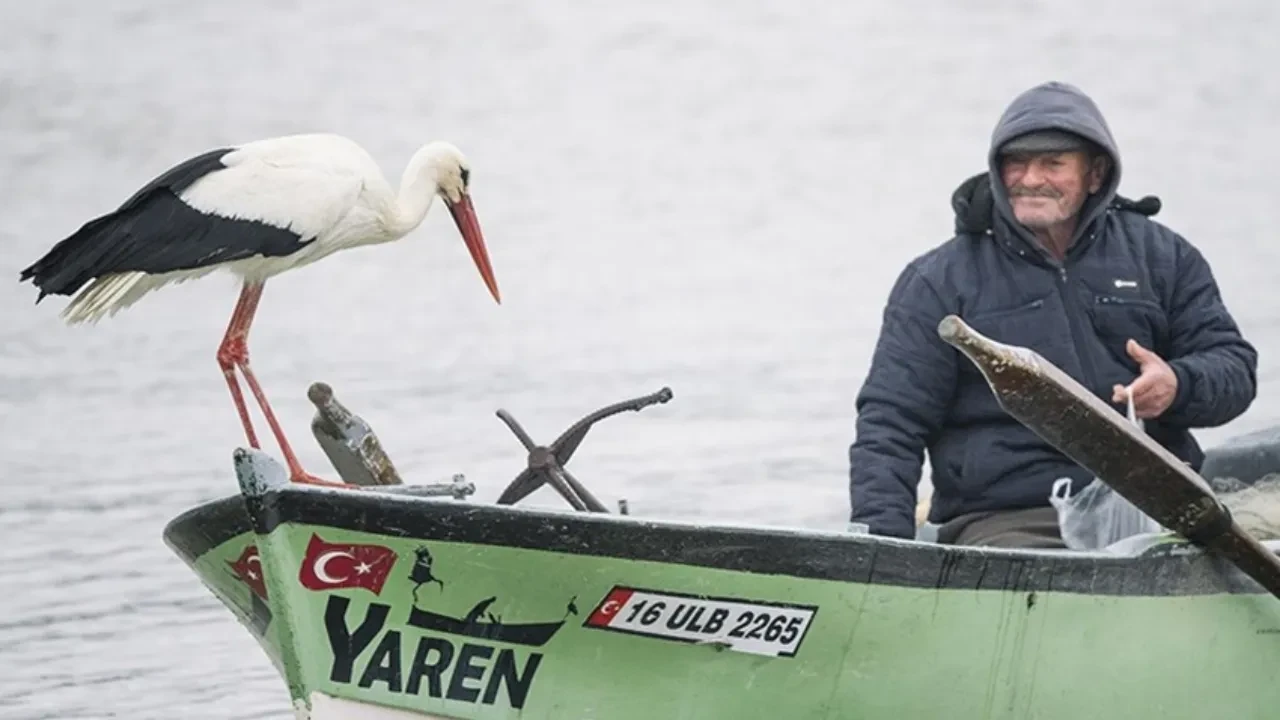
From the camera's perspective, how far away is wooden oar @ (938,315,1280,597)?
575 centimetres

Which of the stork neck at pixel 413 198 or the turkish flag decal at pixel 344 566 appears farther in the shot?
the stork neck at pixel 413 198

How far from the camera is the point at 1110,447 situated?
5.99 m

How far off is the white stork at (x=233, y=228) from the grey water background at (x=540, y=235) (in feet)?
5.39

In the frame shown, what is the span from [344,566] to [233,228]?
7.65 feet

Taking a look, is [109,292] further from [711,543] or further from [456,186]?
[711,543]

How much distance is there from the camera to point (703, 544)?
19.2ft

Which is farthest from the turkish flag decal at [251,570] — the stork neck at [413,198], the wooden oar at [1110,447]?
the stork neck at [413,198]

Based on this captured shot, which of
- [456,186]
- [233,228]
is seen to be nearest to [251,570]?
[233,228]

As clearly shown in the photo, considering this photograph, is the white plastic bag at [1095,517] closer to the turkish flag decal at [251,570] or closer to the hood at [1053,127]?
the hood at [1053,127]

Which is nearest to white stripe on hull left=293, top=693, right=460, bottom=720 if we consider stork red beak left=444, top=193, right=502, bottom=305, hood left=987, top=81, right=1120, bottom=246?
hood left=987, top=81, right=1120, bottom=246

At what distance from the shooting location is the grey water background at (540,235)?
1221 cm

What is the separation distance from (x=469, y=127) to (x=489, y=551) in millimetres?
19646

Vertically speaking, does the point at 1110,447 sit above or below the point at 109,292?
below

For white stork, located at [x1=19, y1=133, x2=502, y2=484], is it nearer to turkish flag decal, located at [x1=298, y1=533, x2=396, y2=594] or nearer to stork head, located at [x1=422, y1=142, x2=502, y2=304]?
stork head, located at [x1=422, y1=142, x2=502, y2=304]
